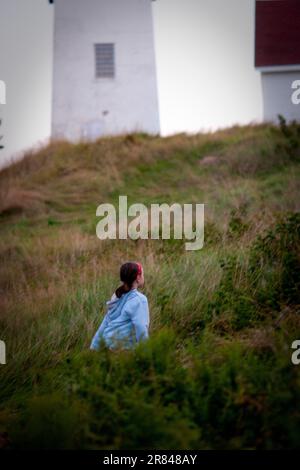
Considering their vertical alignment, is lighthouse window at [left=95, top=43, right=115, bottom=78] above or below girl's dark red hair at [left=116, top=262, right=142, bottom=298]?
above

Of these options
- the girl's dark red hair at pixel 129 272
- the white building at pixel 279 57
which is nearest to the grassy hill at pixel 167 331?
the girl's dark red hair at pixel 129 272

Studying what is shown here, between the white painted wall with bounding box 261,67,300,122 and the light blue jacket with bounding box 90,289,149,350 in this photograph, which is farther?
the white painted wall with bounding box 261,67,300,122

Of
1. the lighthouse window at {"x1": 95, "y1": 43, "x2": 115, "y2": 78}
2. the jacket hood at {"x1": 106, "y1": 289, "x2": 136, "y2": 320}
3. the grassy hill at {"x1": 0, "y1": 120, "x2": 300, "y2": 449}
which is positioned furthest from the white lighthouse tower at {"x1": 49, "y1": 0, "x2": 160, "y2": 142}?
the jacket hood at {"x1": 106, "y1": 289, "x2": 136, "y2": 320}

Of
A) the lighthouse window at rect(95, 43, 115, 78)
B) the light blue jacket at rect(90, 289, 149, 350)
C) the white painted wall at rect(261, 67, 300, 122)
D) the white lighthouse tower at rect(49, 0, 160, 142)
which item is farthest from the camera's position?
the white painted wall at rect(261, 67, 300, 122)

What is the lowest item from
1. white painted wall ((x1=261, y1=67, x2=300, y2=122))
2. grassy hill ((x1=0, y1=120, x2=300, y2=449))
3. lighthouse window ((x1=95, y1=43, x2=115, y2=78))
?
grassy hill ((x1=0, y1=120, x2=300, y2=449))

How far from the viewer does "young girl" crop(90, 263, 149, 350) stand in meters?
4.89

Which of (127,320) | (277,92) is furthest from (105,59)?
(127,320)

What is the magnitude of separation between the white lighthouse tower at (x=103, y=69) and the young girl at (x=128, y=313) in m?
16.4

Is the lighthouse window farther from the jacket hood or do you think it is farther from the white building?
the jacket hood

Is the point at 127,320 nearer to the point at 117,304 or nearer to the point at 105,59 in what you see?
the point at 117,304

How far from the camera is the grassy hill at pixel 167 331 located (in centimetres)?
353

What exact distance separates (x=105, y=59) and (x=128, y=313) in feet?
60.9

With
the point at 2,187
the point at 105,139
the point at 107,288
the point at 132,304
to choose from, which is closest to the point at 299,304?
the point at 132,304

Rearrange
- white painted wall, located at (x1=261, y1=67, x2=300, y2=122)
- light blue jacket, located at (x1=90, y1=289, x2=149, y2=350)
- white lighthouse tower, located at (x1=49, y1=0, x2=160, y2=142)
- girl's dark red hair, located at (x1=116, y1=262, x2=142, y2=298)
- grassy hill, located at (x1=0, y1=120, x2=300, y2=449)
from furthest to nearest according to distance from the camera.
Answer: white painted wall, located at (x1=261, y1=67, x2=300, y2=122) < white lighthouse tower, located at (x1=49, y1=0, x2=160, y2=142) < girl's dark red hair, located at (x1=116, y1=262, x2=142, y2=298) < light blue jacket, located at (x1=90, y1=289, x2=149, y2=350) < grassy hill, located at (x1=0, y1=120, x2=300, y2=449)
